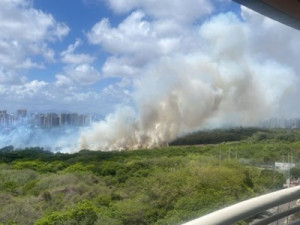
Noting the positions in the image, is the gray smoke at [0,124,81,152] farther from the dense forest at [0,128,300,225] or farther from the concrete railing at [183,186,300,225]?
the concrete railing at [183,186,300,225]

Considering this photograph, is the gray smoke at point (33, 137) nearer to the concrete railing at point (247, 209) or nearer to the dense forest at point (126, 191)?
the dense forest at point (126, 191)

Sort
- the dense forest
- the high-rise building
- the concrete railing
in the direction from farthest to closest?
1. the high-rise building
2. the dense forest
3. the concrete railing

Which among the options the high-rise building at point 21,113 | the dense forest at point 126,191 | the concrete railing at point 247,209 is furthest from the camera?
the high-rise building at point 21,113

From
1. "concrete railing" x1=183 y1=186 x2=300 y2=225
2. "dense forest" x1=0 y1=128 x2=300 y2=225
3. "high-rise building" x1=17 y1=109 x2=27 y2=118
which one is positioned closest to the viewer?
"concrete railing" x1=183 y1=186 x2=300 y2=225

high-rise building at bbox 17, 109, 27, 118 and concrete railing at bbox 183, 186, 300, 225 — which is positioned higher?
high-rise building at bbox 17, 109, 27, 118

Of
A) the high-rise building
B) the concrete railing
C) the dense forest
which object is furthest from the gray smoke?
the concrete railing

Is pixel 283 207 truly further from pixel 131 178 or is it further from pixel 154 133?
pixel 154 133

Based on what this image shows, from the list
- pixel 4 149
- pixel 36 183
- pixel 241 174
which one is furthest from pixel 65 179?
pixel 4 149

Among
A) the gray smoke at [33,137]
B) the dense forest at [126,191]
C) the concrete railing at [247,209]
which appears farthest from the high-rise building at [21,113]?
the concrete railing at [247,209]

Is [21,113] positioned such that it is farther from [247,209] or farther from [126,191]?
[247,209]

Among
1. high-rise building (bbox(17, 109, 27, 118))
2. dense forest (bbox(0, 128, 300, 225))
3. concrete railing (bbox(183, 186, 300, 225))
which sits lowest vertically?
dense forest (bbox(0, 128, 300, 225))
